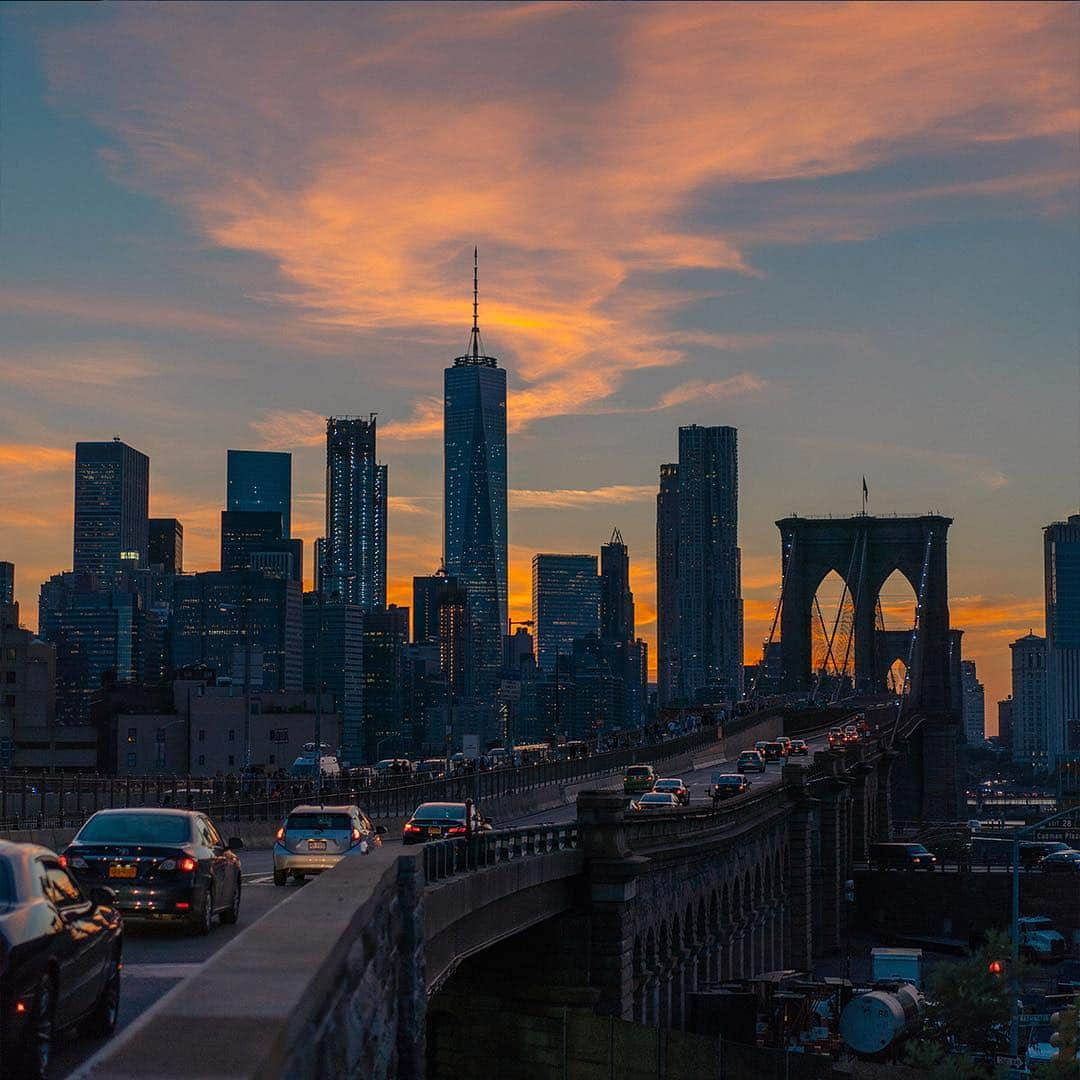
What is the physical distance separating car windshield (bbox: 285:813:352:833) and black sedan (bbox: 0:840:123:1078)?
18.3 meters

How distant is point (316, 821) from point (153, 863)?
12.1 metres

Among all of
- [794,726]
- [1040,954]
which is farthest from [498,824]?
[794,726]

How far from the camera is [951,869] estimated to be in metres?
124

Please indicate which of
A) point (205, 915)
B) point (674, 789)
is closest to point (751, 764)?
point (674, 789)

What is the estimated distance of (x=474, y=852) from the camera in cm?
2902

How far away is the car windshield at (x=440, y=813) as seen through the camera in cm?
4262

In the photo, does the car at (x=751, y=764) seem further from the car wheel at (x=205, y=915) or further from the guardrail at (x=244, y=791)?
the car wheel at (x=205, y=915)

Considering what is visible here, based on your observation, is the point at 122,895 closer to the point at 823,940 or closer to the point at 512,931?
the point at 512,931

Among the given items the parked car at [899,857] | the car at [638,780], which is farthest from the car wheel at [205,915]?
the parked car at [899,857]

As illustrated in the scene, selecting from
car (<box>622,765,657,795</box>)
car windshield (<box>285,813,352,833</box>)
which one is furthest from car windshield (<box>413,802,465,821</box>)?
car (<box>622,765,657,795</box>)

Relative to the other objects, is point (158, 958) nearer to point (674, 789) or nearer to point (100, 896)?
point (100, 896)

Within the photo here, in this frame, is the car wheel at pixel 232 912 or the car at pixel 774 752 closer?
the car wheel at pixel 232 912

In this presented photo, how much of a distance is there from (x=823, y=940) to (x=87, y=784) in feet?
142

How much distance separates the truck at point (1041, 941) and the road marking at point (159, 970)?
8458 centimetres
